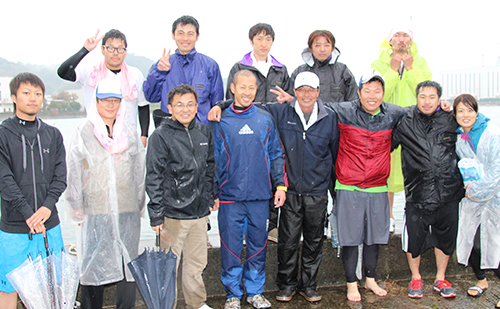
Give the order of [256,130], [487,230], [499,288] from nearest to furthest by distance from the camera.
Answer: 1. [256,130]
2. [487,230]
3. [499,288]

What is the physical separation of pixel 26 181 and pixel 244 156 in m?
1.65

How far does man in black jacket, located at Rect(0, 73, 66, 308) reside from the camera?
2.73m

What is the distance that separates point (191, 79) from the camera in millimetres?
3830

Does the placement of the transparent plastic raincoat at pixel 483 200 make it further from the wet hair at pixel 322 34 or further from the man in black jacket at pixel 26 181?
the man in black jacket at pixel 26 181

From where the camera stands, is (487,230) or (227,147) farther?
(487,230)

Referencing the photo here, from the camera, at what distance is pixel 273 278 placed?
3900 millimetres

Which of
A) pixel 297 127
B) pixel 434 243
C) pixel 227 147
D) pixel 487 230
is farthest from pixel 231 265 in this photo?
pixel 487 230

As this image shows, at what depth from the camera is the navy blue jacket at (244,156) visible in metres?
3.37

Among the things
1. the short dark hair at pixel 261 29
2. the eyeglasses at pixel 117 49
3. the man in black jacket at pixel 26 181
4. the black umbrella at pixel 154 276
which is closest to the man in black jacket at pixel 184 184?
the black umbrella at pixel 154 276

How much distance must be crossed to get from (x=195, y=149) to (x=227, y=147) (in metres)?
0.34

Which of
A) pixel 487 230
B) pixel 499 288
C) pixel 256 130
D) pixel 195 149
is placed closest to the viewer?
pixel 195 149

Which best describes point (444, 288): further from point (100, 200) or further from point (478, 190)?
point (100, 200)

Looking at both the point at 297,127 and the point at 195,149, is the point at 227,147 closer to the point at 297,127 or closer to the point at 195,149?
the point at 195,149

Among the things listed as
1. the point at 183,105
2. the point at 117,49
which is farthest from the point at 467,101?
the point at 117,49
